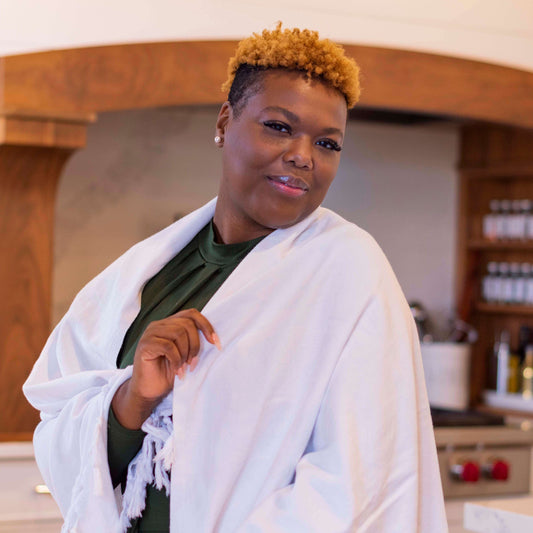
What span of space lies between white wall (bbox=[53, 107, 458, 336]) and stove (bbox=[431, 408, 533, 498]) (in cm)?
100

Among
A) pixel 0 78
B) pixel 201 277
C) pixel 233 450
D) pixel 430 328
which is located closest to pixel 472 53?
pixel 430 328

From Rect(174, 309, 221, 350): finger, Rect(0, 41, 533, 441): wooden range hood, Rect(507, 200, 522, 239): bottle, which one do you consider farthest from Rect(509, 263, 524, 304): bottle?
Rect(174, 309, 221, 350): finger

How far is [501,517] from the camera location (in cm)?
131

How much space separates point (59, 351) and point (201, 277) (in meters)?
0.24

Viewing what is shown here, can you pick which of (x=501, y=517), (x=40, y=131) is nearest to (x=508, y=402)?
(x=40, y=131)

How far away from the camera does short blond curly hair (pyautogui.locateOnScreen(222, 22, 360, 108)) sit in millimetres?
991

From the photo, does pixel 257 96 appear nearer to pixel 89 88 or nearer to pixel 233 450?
pixel 233 450

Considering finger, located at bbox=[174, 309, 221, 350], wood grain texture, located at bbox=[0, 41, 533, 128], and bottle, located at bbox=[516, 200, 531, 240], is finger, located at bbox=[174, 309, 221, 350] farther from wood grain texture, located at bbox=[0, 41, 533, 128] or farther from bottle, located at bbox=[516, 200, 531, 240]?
bottle, located at bbox=[516, 200, 531, 240]

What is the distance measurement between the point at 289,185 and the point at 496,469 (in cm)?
214

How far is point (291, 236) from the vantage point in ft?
3.40

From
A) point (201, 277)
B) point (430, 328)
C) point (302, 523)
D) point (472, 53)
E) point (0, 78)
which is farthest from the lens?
point (430, 328)

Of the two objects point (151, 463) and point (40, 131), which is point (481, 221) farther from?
point (151, 463)

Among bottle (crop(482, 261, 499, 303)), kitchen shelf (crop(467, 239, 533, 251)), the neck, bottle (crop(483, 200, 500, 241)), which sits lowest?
bottle (crop(482, 261, 499, 303))

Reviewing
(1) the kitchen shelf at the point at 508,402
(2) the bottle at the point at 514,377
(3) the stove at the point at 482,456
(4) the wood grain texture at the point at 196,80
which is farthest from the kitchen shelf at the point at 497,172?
(3) the stove at the point at 482,456
